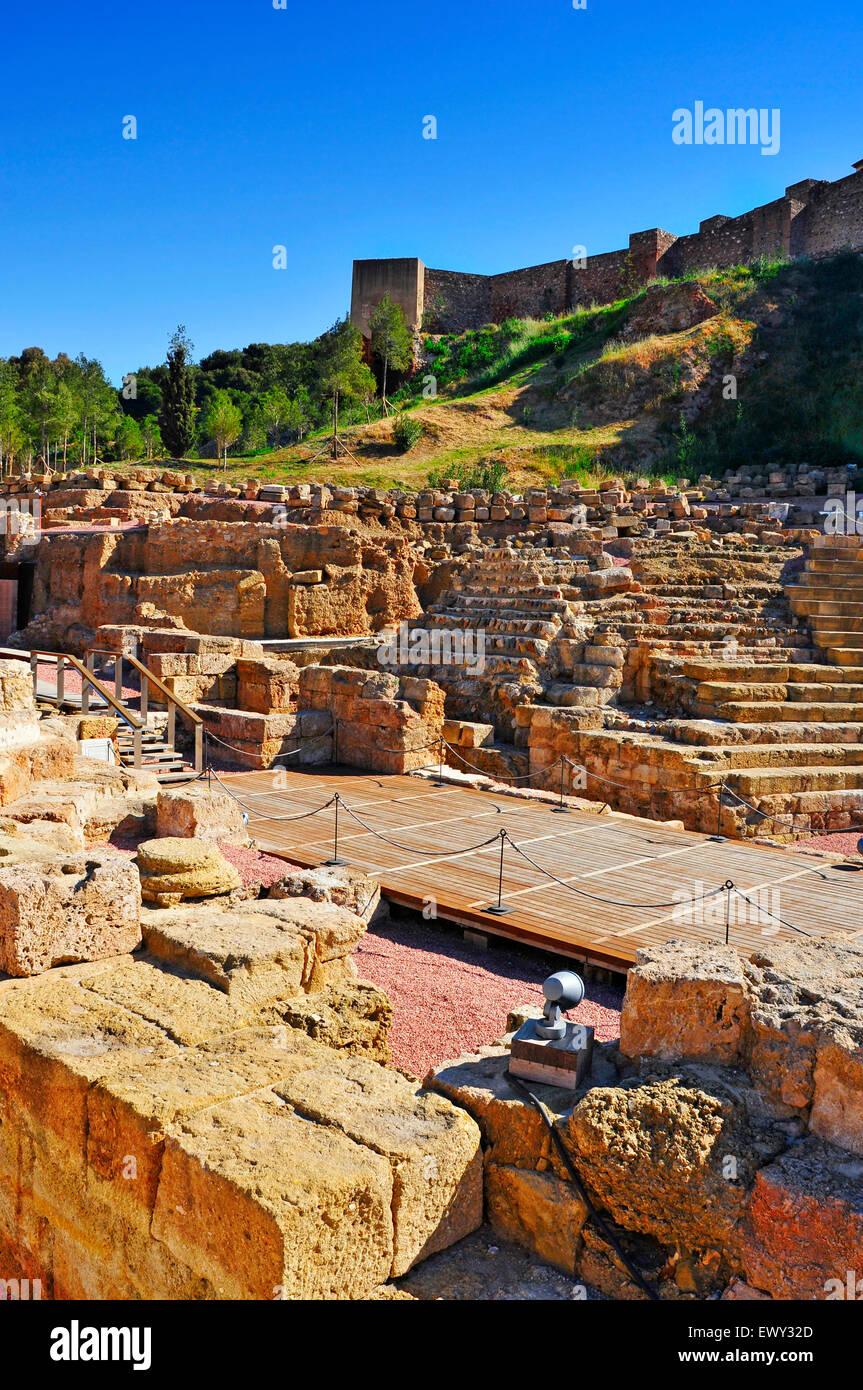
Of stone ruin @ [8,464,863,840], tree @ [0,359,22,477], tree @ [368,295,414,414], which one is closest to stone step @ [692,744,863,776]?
stone ruin @ [8,464,863,840]

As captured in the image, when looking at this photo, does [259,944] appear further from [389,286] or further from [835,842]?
[389,286]

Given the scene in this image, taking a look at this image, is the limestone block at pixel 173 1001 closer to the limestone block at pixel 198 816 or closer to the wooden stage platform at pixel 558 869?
the wooden stage platform at pixel 558 869

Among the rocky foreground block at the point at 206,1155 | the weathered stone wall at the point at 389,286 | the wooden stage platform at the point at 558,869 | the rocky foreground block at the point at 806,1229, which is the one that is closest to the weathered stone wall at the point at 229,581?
the wooden stage platform at the point at 558,869

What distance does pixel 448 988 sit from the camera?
252 inches

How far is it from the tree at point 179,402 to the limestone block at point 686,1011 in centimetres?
3997

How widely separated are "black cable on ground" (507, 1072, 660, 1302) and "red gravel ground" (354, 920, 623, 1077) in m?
1.88

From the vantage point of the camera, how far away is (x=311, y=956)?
4.74 metres

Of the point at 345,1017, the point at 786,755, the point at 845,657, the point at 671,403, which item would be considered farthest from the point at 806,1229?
the point at 671,403

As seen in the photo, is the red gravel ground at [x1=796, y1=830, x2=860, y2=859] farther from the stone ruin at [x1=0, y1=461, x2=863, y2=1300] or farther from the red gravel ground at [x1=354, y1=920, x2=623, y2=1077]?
the stone ruin at [x1=0, y1=461, x2=863, y2=1300]

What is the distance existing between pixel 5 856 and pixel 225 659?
25.8 feet

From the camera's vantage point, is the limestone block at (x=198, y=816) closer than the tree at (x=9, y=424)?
Yes

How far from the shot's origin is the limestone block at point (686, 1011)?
12.3 ft

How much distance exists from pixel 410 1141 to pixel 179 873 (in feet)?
10.7
